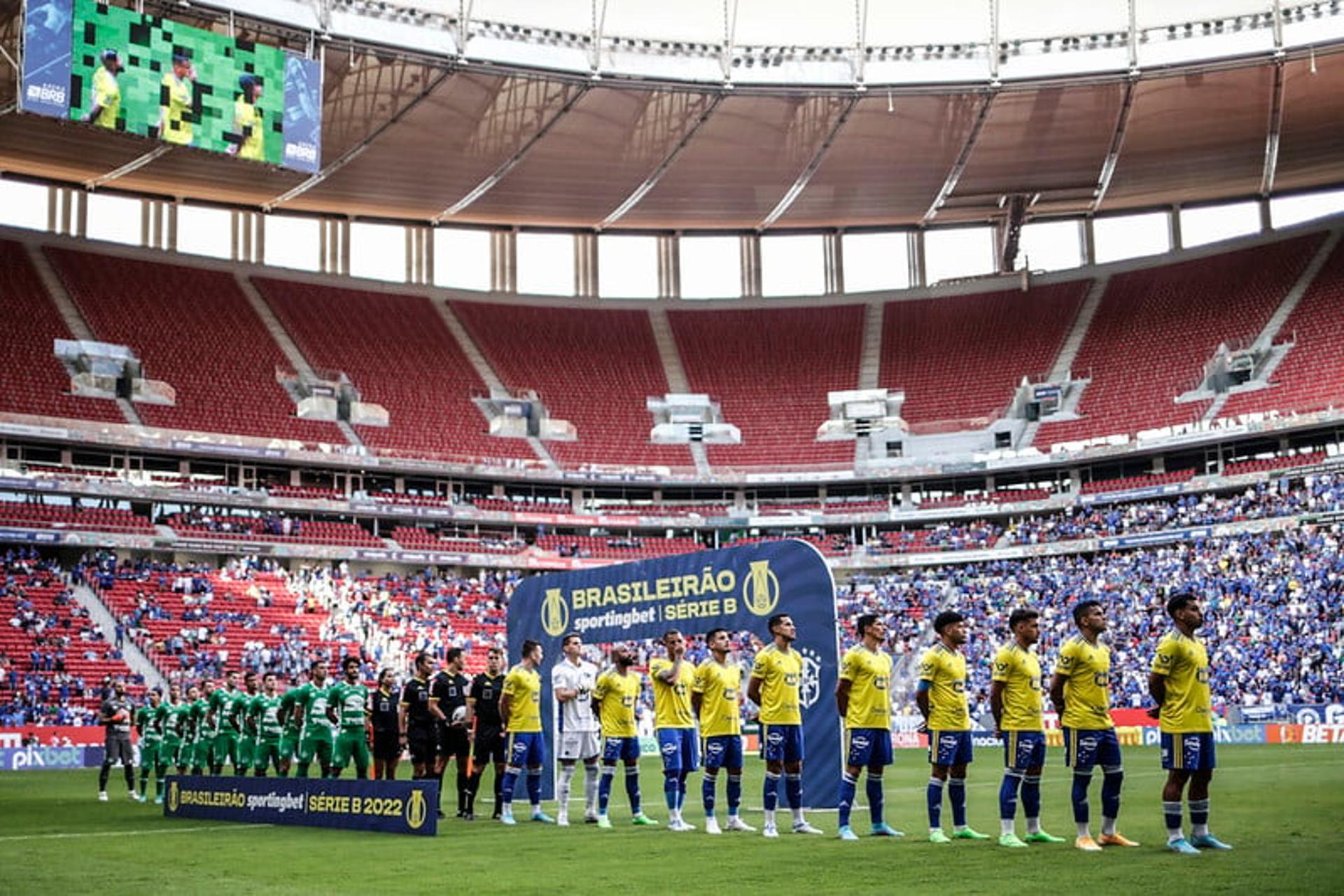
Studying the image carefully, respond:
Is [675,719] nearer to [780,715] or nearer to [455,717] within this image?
[780,715]

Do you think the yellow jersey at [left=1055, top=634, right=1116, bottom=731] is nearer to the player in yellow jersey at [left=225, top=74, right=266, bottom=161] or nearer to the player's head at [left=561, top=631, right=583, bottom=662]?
the player's head at [left=561, top=631, right=583, bottom=662]

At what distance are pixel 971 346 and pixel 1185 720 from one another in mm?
57685

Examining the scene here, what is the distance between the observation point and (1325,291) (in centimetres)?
6212

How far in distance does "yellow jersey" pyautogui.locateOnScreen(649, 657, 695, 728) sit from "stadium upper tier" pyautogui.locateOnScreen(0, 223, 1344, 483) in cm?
4384

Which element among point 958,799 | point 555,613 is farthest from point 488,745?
point 958,799

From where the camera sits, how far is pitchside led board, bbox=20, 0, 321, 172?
130 ft

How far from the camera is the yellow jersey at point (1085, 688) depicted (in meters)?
13.3

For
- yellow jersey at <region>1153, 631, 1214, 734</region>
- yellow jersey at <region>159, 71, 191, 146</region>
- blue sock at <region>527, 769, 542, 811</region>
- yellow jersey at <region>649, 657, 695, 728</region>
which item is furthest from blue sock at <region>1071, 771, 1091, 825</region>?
yellow jersey at <region>159, 71, 191, 146</region>

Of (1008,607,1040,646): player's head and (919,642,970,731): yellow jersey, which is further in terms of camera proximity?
(919,642,970,731): yellow jersey

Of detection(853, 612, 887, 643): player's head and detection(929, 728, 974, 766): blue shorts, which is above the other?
detection(853, 612, 887, 643): player's head

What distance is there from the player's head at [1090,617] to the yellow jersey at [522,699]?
8.05 metres

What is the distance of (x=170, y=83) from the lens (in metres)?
41.9

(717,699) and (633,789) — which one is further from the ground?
(717,699)

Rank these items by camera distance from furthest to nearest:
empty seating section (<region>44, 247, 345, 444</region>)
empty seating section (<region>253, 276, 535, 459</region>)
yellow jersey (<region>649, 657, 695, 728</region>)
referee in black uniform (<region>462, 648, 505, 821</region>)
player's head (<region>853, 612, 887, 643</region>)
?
empty seating section (<region>253, 276, 535, 459</region>), empty seating section (<region>44, 247, 345, 444</region>), referee in black uniform (<region>462, 648, 505, 821</region>), yellow jersey (<region>649, 657, 695, 728</region>), player's head (<region>853, 612, 887, 643</region>)
